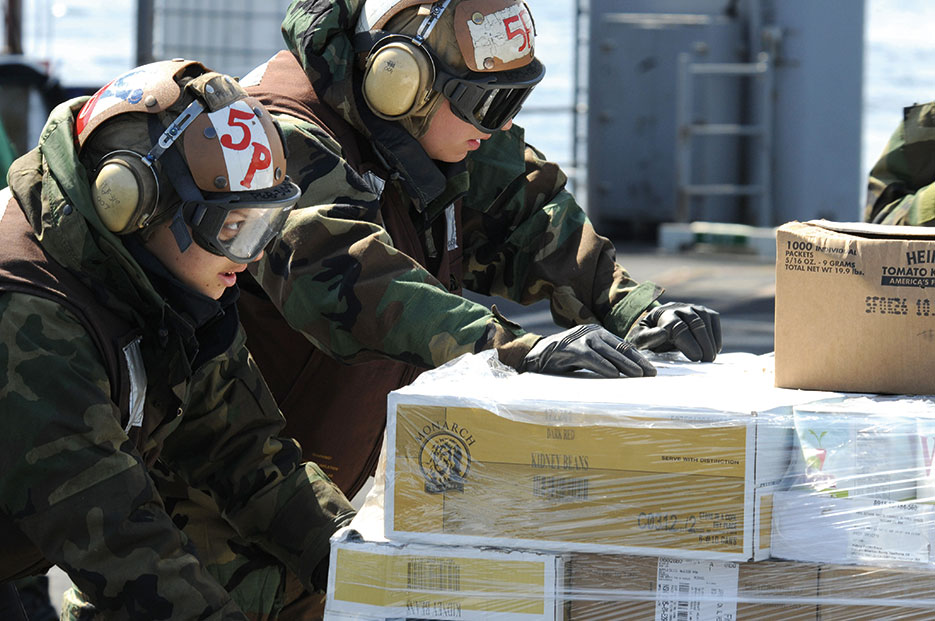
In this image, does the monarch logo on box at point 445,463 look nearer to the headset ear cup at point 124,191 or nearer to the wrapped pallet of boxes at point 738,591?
the wrapped pallet of boxes at point 738,591

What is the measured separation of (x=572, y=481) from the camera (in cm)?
211

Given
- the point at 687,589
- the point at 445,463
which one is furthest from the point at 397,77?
the point at 687,589

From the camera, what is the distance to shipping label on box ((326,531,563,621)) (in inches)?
83.0

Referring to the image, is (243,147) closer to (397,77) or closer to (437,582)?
(397,77)

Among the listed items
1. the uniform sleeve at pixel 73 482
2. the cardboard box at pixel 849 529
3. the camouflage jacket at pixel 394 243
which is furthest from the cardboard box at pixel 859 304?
the uniform sleeve at pixel 73 482

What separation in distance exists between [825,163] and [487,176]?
7851 millimetres

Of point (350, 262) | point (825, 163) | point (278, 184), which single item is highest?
point (278, 184)

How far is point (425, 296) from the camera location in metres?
2.56

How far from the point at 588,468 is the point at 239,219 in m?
0.74

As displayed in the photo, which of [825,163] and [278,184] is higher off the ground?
[278,184]

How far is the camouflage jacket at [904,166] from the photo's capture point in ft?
13.4

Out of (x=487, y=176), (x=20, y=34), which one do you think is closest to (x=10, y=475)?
(x=487, y=176)

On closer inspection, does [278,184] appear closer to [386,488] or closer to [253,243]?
[253,243]

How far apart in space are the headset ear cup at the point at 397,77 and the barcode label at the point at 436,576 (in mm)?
1151
